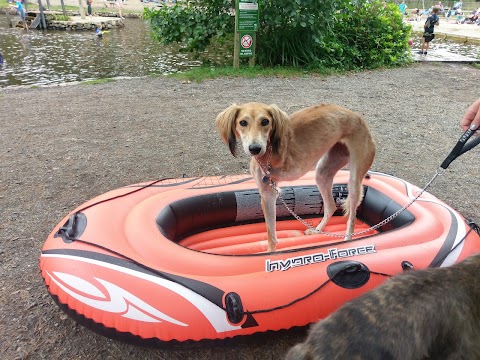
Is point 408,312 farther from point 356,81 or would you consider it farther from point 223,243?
point 356,81

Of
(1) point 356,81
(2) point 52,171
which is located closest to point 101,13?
(1) point 356,81

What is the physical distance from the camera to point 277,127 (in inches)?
135

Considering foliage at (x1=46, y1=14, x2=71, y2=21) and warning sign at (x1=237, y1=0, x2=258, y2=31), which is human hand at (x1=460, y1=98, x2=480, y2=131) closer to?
warning sign at (x1=237, y1=0, x2=258, y2=31)

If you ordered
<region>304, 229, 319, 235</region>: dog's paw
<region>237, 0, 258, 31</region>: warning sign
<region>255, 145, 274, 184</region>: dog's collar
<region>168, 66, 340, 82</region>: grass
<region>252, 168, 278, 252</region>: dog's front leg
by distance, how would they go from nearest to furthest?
<region>255, 145, 274, 184</region>: dog's collar, <region>252, 168, 278, 252</region>: dog's front leg, <region>304, 229, 319, 235</region>: dog's paw, <region>237, 0, 258, 31</region>: warning sign, <region>168, 66, 340, 82</region>: grass

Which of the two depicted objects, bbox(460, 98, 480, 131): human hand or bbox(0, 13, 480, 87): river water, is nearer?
bbox(460, 98, 480, 131): human hand

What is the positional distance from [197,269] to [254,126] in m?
1.28

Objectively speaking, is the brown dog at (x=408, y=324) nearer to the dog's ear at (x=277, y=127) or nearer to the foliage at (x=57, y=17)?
the dog's ear at (x=277, y=127)

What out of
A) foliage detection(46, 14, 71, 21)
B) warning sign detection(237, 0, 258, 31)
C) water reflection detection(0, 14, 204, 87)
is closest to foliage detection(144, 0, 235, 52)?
warning sign detection(237, 0, 258, 31)

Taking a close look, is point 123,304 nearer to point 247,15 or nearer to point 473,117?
point 473,117

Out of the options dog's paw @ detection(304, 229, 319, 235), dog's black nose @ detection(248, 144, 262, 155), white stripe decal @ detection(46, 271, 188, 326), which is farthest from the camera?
dog's paw @ detection(304, 229, 319, 235)

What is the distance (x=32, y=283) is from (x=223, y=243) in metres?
1.85

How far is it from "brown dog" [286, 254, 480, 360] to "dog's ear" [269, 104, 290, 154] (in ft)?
5.81

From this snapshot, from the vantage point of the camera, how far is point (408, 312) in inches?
72.4

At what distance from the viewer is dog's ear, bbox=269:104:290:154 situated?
3391 millimetres
